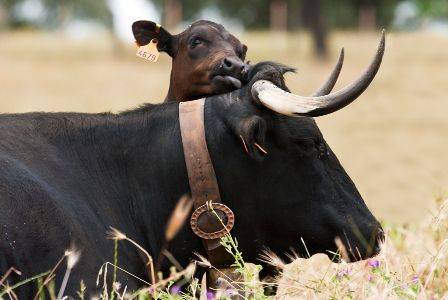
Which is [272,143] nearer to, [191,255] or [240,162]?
[240,162]

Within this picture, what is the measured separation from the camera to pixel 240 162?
5.67 meters

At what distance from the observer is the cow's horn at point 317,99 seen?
5281mm

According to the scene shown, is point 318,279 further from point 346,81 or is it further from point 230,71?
point 346,81

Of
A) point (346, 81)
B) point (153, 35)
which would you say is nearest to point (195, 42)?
point (153, 35)

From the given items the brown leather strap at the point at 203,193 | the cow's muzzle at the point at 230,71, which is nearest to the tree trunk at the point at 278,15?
the cow's muzzle at the point at 230,71

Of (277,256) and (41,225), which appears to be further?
(277,256)

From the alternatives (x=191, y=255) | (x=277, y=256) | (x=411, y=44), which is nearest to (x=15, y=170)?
(x=191, y=255)

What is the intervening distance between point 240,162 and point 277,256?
55cm

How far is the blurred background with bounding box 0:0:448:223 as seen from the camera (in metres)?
20.4

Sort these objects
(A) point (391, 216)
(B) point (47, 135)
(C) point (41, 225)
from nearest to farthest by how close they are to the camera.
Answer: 1. (C) point (41, 225)
2. (B) point (47, 135)
3. (A) point (391, 216)

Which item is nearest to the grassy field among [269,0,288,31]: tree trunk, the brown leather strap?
the brown leather strap

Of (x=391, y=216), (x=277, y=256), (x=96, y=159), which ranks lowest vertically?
(x=391, y=216)

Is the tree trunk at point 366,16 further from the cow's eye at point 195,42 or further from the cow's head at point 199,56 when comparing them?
the cow's eye at point 195,42

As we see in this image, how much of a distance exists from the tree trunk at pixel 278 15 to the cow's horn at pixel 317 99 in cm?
4397
